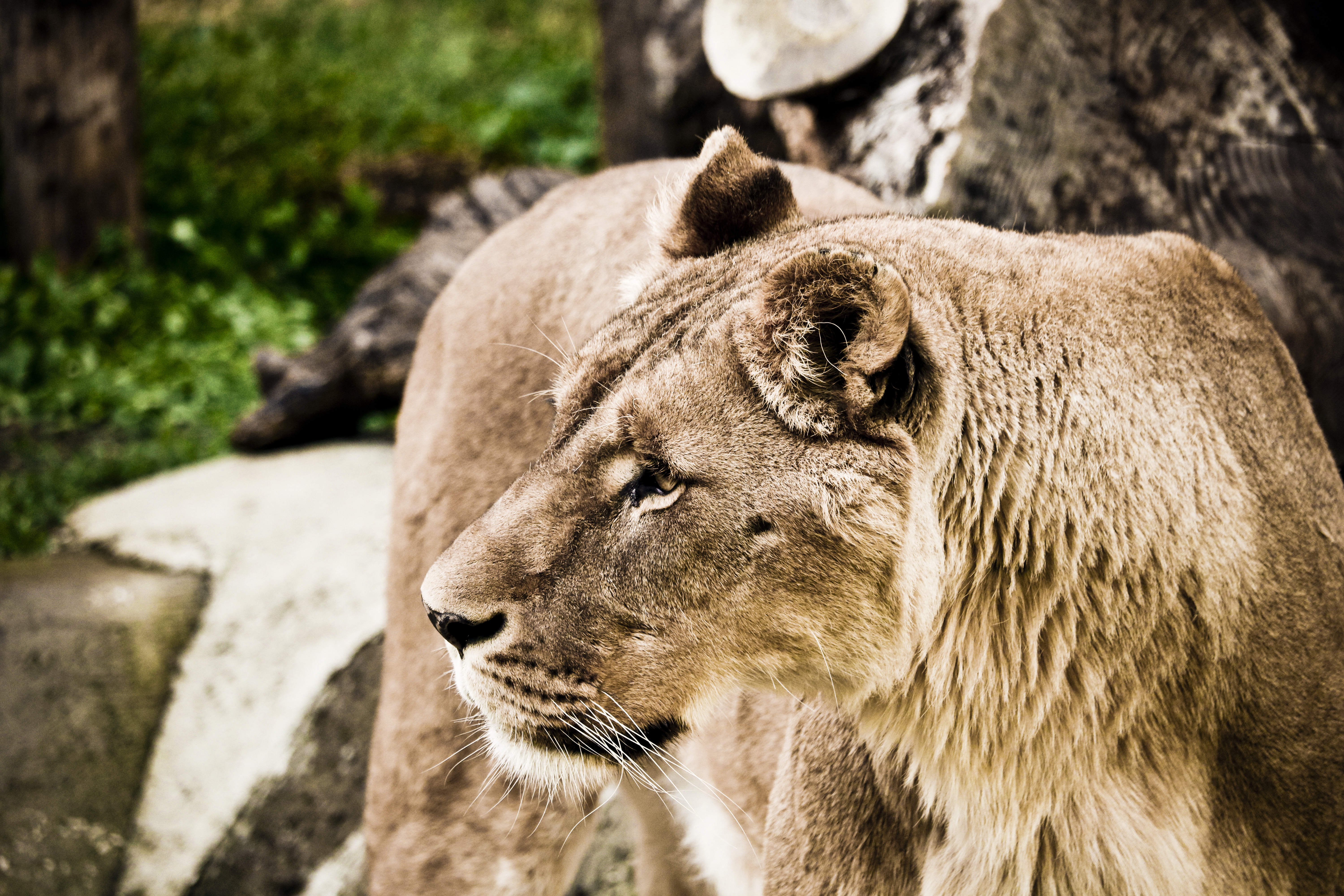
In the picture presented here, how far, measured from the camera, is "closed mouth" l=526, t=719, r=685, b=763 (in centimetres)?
199

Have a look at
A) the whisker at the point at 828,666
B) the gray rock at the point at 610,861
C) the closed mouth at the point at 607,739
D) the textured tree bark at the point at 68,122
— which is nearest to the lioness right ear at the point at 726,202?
the whisker at the point at 828,666

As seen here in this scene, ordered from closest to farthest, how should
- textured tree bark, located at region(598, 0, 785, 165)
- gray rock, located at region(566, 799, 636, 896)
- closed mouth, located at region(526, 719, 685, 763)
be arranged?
closed mouth, located at region(526, 719, 685, 763)
gray rock, located at region(566, 799, 636, 896)
textured tree bark, located at region(598, 0, 785, 165)

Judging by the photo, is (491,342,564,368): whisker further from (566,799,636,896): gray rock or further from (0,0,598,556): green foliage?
(0,0,598,556): green foliage

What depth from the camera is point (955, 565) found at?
74.2 inches

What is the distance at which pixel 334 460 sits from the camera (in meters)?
5.50

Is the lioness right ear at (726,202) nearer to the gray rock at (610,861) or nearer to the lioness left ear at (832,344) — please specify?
the lioness left ear at (832,344)

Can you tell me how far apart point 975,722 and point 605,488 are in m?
0.77

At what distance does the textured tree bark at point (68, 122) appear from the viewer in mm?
7109

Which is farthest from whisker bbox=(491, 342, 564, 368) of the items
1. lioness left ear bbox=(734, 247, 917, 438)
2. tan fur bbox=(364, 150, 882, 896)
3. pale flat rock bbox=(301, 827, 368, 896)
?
pale flat rock bbox=(301, 827, 368, 896)

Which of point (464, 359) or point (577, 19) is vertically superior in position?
Answer: point (464, 359)

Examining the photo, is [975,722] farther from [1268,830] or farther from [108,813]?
[108,813]

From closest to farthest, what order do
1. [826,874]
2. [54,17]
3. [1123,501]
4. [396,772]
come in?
1. [1123,501]
2. [826,874]
3. [396,772]
4. [54,17]

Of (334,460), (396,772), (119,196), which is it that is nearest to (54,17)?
(119,196)

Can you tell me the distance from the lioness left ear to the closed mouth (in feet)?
2.01
